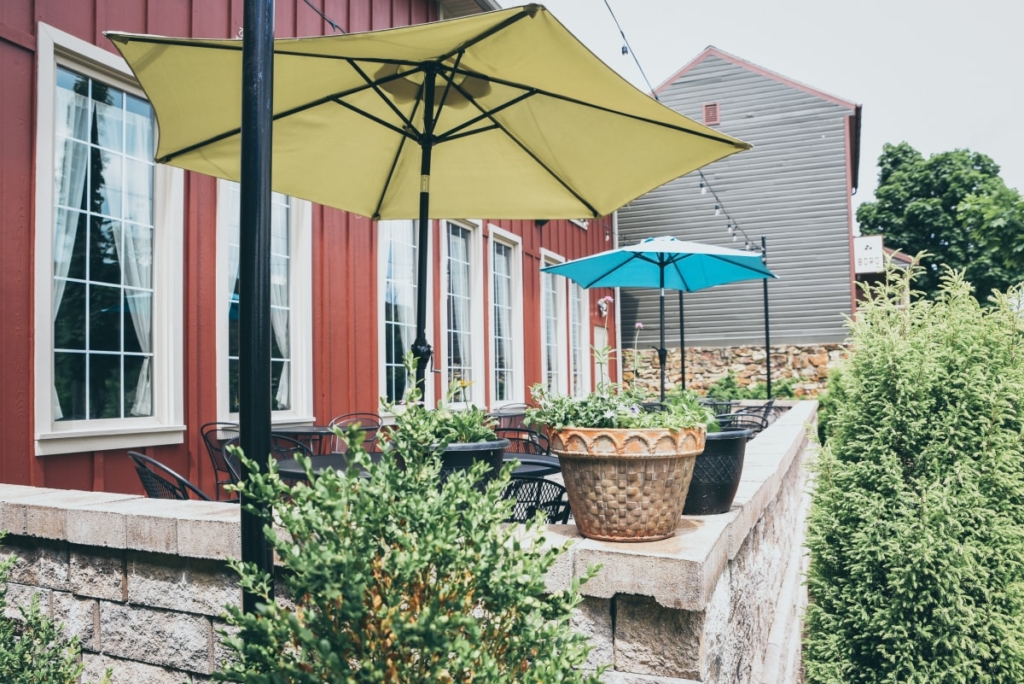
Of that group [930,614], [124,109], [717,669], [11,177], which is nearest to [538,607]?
[717,669]

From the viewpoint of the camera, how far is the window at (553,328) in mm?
10531

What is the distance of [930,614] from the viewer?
119 inches

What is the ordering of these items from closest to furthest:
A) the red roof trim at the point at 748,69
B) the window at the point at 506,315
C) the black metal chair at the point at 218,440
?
the black metal chair at the point at 218,440 < the window at the point at 506,315 < the red roof trim at the point at 748,69

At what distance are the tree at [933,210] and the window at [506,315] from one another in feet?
69.6

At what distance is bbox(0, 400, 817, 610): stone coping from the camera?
5.82ft

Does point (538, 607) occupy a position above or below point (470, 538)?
below

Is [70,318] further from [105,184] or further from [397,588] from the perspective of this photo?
[397,588]

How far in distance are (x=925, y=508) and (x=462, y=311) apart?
17.9 ft

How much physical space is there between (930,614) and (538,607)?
97.0 inches

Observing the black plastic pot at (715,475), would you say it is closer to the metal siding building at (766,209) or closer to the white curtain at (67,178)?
the white curtain at (67,178)

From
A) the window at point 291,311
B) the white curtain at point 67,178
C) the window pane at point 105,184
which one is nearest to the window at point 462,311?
the window at point 291,311

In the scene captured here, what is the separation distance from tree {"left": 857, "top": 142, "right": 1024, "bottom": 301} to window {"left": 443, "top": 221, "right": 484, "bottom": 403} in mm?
22486

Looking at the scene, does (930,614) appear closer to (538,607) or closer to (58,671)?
(538,607)

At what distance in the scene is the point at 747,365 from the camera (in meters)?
15.2
